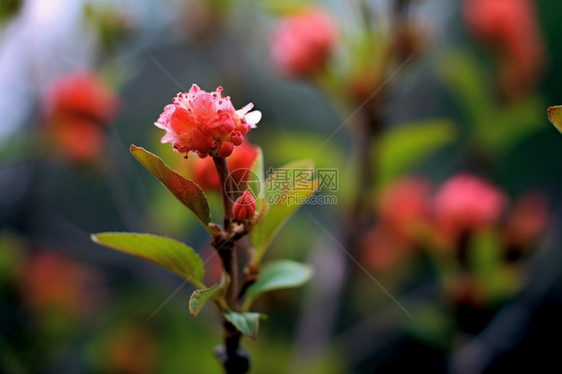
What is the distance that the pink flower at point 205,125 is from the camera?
341 millimetres

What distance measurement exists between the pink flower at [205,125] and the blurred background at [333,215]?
1.24 ft

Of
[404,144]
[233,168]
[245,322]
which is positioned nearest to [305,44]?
[404,144]

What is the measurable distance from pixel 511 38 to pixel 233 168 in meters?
0.78

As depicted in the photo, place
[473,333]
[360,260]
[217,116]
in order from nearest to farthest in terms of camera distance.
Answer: [217,116]
[473,333]
[360,260]

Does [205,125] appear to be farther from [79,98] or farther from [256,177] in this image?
[79,98]

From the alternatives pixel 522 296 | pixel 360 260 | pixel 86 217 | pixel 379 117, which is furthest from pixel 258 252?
pixel 86 217

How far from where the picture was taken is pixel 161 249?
37 cm

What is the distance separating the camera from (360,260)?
954mm

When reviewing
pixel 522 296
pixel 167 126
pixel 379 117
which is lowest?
pixel 522 296

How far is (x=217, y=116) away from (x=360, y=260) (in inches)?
25.8

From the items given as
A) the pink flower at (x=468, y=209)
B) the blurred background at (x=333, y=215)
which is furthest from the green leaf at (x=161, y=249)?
the pink flower at (x=468, y=209)

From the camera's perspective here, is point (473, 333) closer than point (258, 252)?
No

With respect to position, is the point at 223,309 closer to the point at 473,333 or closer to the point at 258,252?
the point at 258,252

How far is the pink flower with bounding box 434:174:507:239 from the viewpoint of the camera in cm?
73
